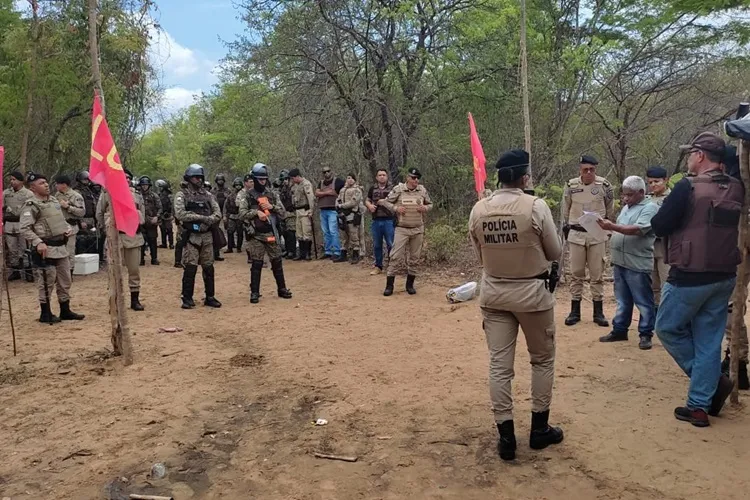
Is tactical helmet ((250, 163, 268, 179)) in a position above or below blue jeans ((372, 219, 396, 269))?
above

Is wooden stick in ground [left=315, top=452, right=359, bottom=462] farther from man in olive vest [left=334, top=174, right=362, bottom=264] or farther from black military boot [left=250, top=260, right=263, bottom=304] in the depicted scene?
man in olive vest [left=334, top=174, right=362, bottom=264]

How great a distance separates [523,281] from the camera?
379 cm

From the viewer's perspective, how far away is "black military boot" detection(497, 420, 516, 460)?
3785mm

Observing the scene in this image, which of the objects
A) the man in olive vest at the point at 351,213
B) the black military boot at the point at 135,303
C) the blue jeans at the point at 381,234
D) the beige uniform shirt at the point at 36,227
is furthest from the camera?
the man in olive vest at the point at 351,213

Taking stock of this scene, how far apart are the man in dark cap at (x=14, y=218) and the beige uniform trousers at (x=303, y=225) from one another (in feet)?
16.1

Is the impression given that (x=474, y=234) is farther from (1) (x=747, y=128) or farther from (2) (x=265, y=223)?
(2) (x=265, y=223)

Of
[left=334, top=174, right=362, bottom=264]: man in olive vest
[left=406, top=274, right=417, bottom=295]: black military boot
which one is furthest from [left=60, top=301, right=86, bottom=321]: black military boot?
[left=334, top=174, right=362, bottom=264]: man in olive vest

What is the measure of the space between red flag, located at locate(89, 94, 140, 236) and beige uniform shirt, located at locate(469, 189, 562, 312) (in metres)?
3.41

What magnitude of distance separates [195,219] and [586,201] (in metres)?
5.10

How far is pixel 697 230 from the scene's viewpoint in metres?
4.04

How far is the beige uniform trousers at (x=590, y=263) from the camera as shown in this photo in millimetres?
6840

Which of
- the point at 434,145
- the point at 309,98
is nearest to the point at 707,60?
the point at 434,145

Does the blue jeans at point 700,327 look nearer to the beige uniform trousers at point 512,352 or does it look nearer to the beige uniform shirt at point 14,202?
the beige uniform trousers at point 512,352

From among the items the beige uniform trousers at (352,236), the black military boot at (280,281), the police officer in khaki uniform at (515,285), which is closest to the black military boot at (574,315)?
the police officer in khaki uniform at (515,285)
